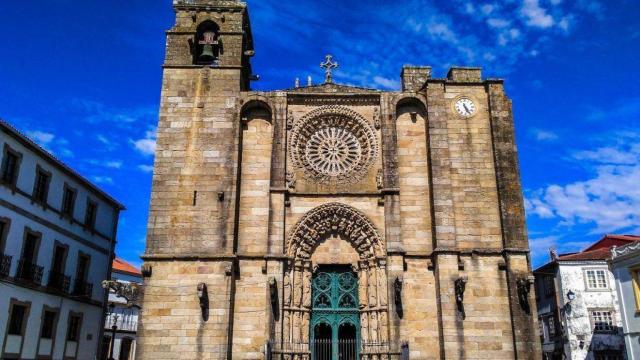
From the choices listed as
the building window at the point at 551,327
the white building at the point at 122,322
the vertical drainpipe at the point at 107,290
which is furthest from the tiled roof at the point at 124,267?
the building window at the point at 551,327

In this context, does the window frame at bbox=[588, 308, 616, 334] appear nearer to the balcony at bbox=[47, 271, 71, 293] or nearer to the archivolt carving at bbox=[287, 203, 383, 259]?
the archivolt carving at bbox=[287, 203, 383, 259]

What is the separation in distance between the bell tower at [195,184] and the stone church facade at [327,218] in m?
0.04

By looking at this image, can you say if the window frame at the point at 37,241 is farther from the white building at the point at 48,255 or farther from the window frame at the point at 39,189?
the window frame at the point at 39,189

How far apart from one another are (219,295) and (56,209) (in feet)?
31.6

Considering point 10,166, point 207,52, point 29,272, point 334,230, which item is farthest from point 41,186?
point 334,230

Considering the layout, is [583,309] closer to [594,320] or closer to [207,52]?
[594,320]

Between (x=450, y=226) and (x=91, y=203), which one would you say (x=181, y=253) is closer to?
(x=450, y=226)

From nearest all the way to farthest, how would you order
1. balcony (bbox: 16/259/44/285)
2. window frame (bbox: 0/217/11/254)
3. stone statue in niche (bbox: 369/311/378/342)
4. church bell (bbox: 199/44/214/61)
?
stone statue in niche (bbox: 369/311/378/342), window frame (bbox: 0/217/11/254), church bell (bbox: 199/44/214/61), balcony (bbox: 16/259/44/285)

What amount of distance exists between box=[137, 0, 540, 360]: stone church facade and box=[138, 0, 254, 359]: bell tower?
41 mm

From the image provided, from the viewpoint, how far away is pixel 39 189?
20.3m

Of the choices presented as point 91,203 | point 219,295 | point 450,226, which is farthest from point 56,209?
point 450,226

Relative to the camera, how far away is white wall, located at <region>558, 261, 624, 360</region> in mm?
27531

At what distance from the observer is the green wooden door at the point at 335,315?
16.1 meters

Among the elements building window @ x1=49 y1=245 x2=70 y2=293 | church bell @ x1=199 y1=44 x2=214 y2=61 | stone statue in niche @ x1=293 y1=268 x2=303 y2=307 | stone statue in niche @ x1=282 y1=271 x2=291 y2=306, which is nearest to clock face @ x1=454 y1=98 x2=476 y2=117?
Result: stone statue in niche @ x1=293 y1=268 x2=303 y2=307
